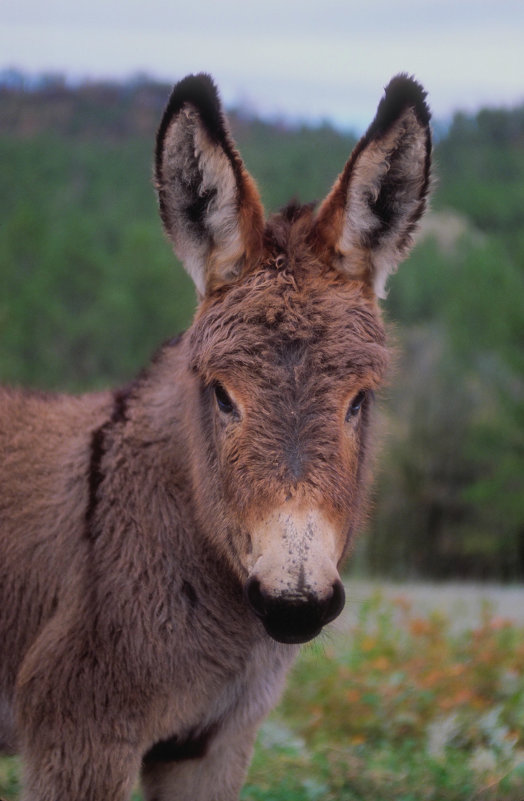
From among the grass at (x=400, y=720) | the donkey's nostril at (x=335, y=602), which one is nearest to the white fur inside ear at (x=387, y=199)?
the donkey's nostril at (x=335, y=602)

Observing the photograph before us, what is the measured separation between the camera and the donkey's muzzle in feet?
9.23

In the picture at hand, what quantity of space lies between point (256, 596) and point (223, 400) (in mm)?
837

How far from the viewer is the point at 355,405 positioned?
3.48 meters

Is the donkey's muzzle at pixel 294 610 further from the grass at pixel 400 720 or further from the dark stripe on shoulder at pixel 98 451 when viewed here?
the dark stripe on shoulder at pixel 98 451

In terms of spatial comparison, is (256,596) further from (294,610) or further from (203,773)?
(203,773)

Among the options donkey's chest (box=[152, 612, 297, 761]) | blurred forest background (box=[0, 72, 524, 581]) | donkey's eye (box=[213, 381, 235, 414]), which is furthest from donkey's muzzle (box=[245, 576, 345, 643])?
blurred forest background (box=[0, 72, 524, 581])

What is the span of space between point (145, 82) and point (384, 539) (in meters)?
20.2

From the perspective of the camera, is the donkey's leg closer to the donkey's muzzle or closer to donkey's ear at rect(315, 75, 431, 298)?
the donkey's muzzle

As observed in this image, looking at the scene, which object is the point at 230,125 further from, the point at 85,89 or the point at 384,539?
the point at 384,539

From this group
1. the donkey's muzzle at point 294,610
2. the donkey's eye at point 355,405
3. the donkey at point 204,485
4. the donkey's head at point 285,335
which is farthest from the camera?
the donkey's eye at point 355,405

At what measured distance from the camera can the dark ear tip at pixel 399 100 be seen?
11.7 ft

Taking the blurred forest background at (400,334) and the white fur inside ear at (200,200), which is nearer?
the white fur inside ear at (200,200)

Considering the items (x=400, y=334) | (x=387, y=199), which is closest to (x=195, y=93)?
(x=387, y=199)

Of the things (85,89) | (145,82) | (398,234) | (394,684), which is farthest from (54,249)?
(398,234)
